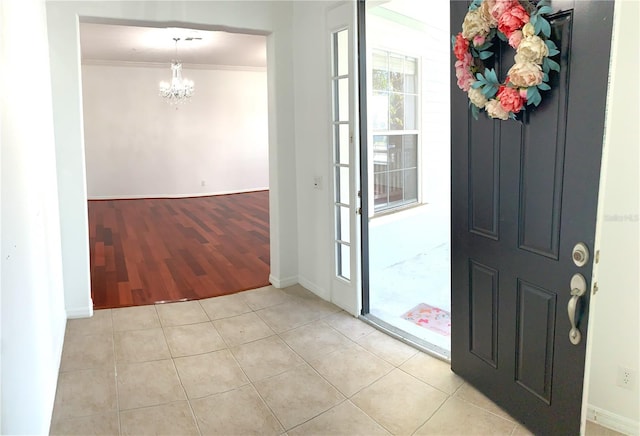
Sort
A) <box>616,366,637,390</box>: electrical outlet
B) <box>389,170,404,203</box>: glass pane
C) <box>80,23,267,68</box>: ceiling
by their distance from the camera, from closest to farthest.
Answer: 1. <box>616,366,637,390</box>: electrical outlet
2. <box>389,170,404,203</box>: glass pane
3. <box>80,23,267,68</box>: ceiling

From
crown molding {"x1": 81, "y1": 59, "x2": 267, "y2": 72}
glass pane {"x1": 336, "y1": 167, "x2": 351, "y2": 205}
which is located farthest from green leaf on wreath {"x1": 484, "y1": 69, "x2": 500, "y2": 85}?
crown molding {"x1": 81, "y1": 59, "x2": 267, "y2": 72}

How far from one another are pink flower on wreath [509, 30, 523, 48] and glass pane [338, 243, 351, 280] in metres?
2.23

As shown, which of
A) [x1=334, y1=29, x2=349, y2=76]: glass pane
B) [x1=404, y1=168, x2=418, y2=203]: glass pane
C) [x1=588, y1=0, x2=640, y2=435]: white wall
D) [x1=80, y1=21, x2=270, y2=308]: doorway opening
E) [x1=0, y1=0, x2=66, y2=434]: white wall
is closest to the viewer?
[x1=0, y1=0, x2=66, y2=434]: white wall

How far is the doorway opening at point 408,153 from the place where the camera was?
4.80 meters

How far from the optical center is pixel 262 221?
7727 mm

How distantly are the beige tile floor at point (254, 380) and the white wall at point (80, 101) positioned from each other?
603mm

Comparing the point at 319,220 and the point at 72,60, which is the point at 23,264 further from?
the point at 319,220

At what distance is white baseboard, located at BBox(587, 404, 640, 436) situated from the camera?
2285 mm

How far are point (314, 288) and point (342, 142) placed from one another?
1.35m

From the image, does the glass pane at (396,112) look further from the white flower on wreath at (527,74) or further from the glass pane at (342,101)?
the white flower on wreath at (527,74)

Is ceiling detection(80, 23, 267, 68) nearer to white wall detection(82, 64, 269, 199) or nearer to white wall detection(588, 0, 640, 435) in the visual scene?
white wall detection(82, 64, 269, 199)

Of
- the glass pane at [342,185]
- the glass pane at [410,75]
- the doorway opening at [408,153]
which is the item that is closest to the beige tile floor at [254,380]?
the glass pane at [342,185]

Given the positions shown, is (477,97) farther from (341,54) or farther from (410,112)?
(410,112)

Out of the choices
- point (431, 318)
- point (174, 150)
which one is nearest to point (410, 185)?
point (431, 318)
